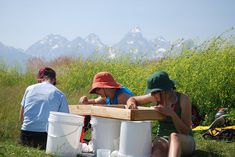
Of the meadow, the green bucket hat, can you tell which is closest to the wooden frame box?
the green bucket hat

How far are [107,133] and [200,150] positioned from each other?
1446 millimetres

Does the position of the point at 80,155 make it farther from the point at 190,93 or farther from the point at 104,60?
the point at 104,60

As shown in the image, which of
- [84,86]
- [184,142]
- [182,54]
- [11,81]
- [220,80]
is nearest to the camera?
[184,142]

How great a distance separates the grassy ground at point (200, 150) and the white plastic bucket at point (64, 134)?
18 centimetres

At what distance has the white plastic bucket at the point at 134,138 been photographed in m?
5.20

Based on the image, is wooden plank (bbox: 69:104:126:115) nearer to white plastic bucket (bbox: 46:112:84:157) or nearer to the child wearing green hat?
white plastic bucket (bbox: 46:112:84:157)

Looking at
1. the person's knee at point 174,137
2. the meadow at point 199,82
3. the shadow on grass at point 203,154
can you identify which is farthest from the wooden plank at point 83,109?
the meadow at point 199,82

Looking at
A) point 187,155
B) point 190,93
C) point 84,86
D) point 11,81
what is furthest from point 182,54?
point 11,81

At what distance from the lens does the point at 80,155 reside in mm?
5773

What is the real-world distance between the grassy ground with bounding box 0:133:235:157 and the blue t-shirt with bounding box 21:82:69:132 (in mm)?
349

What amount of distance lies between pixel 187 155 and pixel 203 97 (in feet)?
11.7

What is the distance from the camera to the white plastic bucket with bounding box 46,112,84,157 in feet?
18.3

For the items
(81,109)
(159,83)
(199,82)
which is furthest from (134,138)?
(199,82)

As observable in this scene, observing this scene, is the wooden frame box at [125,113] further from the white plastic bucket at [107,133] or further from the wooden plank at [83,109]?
the white plastic bucket at [107,133]
